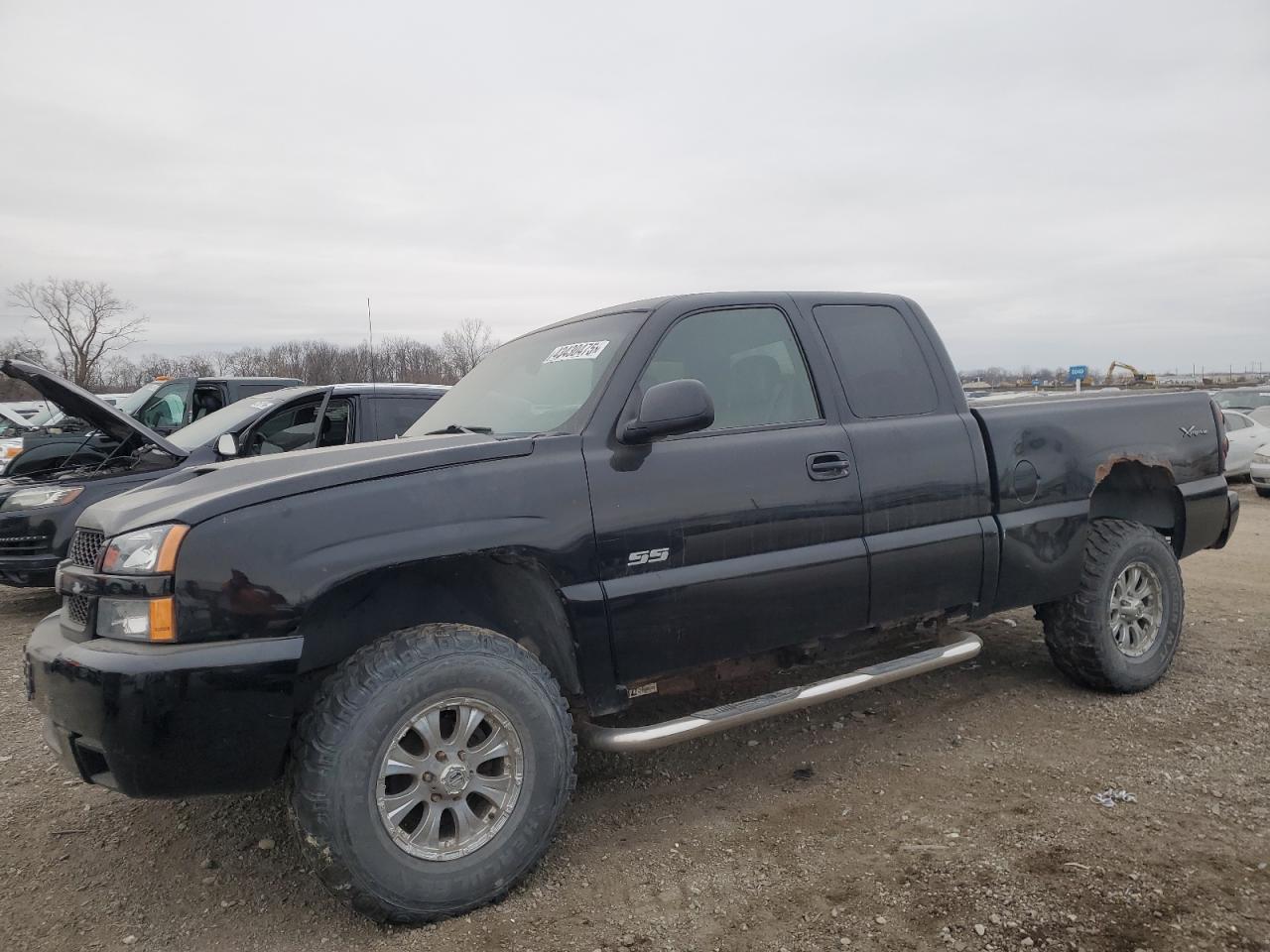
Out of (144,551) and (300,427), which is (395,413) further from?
(144,551)

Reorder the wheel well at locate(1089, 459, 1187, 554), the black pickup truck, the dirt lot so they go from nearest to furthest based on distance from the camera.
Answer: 1. the black pickup truck
2. the dirt lot
3. the wheel well at locate(1089, 459, 1187, 554)

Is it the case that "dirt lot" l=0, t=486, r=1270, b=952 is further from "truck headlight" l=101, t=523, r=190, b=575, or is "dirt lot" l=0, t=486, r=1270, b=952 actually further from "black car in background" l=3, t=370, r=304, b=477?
"black car in background" l=3, t=370, r=304, b=477

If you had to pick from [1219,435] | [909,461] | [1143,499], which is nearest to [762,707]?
[909,461]

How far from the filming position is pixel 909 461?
3.58 metres

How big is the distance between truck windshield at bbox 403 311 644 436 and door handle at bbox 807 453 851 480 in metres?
0.87

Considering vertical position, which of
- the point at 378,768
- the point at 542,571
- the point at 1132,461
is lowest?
the point at 378,768

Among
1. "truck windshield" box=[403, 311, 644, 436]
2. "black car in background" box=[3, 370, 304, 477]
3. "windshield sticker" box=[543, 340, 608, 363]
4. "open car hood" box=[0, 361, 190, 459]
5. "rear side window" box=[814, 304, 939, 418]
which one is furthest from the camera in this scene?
"black car in background" box=[3, 370, 304, 477]

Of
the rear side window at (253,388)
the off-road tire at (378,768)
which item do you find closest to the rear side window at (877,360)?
the off-road tire at (378,768)

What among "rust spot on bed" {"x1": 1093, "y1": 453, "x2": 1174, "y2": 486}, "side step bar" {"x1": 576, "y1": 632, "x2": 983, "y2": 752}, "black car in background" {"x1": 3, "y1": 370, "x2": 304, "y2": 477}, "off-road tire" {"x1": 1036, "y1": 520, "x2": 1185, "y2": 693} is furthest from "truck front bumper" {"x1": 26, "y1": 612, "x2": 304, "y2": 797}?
"black car in background" {"x1": 3, "y1": 370, "x2": 304, "y2": 477}

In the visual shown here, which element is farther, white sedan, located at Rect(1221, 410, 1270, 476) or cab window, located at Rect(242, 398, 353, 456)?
white sedan, located at Rect(1221, 410, 1270, 476)

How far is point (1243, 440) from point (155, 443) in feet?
51.3

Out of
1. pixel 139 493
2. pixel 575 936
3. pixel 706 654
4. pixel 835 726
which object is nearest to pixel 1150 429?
pixel 835 726

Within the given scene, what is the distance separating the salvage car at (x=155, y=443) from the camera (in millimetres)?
5992

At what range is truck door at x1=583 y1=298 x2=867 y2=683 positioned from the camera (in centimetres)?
291
